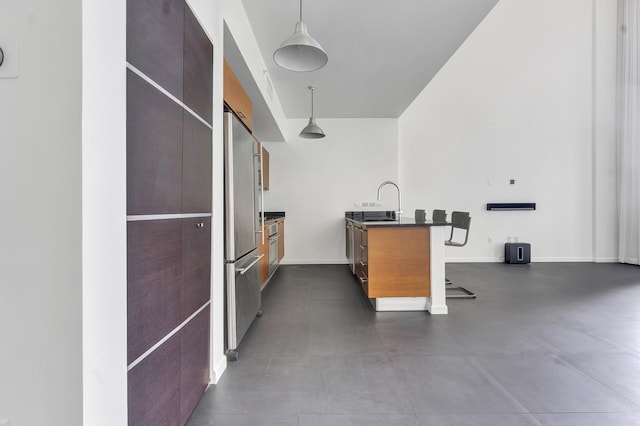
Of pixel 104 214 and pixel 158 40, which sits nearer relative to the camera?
pixel 104 214

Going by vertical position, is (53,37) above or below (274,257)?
above

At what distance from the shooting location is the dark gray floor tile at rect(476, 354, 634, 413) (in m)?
1.62

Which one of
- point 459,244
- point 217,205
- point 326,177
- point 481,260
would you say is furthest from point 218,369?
point 481,260

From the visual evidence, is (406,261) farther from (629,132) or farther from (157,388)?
(629,132)

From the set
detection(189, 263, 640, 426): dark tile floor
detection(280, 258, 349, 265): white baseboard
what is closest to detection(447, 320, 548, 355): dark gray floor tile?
detection(189, 263, 640, 426): dark tile floor

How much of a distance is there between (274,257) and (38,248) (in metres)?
3.93

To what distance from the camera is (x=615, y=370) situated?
6.51ft

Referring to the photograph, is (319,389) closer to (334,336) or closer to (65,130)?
(334,336)

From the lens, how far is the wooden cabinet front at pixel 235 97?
2.53 m

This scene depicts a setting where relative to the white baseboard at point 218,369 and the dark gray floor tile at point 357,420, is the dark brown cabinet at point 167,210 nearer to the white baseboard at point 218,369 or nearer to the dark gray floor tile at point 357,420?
the white baseboard at point 218,369

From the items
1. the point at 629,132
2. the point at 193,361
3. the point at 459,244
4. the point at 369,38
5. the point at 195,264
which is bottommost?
the point at 193,361

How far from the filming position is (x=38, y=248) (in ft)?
2.63

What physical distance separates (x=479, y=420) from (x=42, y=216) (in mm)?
2020

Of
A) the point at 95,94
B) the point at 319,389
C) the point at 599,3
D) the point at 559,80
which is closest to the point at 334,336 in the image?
the point at 319,389
